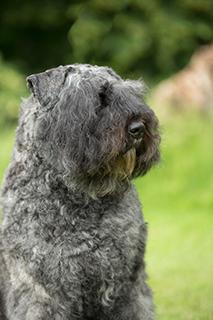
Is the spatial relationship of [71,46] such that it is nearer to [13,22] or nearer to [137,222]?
[13,22]

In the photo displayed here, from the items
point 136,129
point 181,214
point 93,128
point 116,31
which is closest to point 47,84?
point 93,128

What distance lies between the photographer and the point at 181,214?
515 inches

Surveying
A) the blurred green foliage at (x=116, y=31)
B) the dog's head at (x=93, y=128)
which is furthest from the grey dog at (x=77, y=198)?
the blurred green foliage at (x=116, y=31)

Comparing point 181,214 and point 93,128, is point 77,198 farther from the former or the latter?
point 181,214

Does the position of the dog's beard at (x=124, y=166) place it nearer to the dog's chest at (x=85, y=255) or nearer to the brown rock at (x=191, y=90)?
the dog's chest at (x=85, y=255)

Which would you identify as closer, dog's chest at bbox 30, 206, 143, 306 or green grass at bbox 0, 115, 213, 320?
dog's chest at bbox 30, 206, 143, 306

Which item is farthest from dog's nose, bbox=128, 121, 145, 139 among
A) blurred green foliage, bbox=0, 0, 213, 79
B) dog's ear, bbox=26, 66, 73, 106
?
blurred green foliage, bbox=0, 0, 213, 79

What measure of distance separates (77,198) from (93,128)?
49cm

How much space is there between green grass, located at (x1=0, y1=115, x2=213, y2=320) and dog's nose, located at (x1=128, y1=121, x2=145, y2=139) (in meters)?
3.11

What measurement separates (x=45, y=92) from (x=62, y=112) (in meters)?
0.19

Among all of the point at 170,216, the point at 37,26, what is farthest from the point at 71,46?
the point at 170,216

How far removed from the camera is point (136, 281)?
21.3 feet

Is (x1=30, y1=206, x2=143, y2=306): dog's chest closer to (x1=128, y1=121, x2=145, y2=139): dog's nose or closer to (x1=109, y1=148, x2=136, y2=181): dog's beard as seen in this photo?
(x1=109, y1=148, x2=136, y2=181): dog's beard

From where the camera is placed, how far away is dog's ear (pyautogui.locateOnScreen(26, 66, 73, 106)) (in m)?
6.10
